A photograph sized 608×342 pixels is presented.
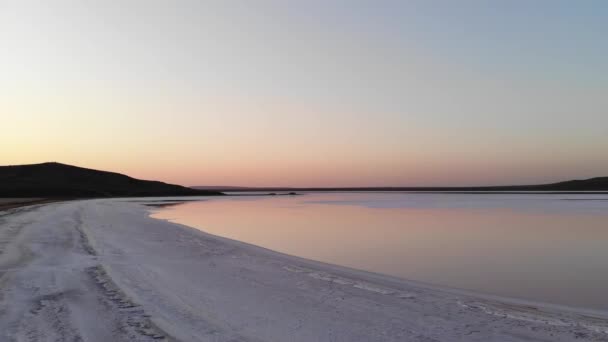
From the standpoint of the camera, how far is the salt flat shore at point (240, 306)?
6.31m

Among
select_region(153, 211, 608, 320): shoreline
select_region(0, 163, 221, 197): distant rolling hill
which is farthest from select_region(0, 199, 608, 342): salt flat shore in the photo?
select_region(0, 163, 221, 197): distant rolling hill

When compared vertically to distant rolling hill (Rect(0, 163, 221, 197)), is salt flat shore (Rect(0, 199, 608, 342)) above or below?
below

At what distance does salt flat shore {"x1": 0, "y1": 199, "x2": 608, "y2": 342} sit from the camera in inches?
248

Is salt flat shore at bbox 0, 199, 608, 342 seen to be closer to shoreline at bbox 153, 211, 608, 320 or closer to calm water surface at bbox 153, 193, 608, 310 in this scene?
shoreline at bbox 153, 211, 608, 320

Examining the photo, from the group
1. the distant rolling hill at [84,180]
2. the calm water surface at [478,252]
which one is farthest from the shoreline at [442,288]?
the distant rolling hill at [84,180]

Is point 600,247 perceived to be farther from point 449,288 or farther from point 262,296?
point 262,296

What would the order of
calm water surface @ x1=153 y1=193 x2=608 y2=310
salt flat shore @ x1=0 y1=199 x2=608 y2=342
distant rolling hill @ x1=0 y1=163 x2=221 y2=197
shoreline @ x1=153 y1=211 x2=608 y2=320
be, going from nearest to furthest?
1. salt flat shore @ x1=0 y1=199 x2=608 y2=342
2. shoreline @ x1=153 y1=211 x2=608 y2=320
3. calm water surface @ x1=153 y1=193 x2=608 y2=310
4. distant rolling hill @ x1=0 y1=163 x2=221 y2=197

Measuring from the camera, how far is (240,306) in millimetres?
7953

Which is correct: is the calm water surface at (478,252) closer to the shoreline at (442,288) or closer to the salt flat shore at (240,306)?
the shoreline at (442,288)

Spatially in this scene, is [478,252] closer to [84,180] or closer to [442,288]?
[442,288]

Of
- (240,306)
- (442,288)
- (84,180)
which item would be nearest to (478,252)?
(442,288)

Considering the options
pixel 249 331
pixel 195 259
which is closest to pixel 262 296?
pixel 249 331

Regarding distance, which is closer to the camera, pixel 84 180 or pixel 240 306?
pixel 240 306

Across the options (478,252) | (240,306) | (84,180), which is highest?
(84,180)
